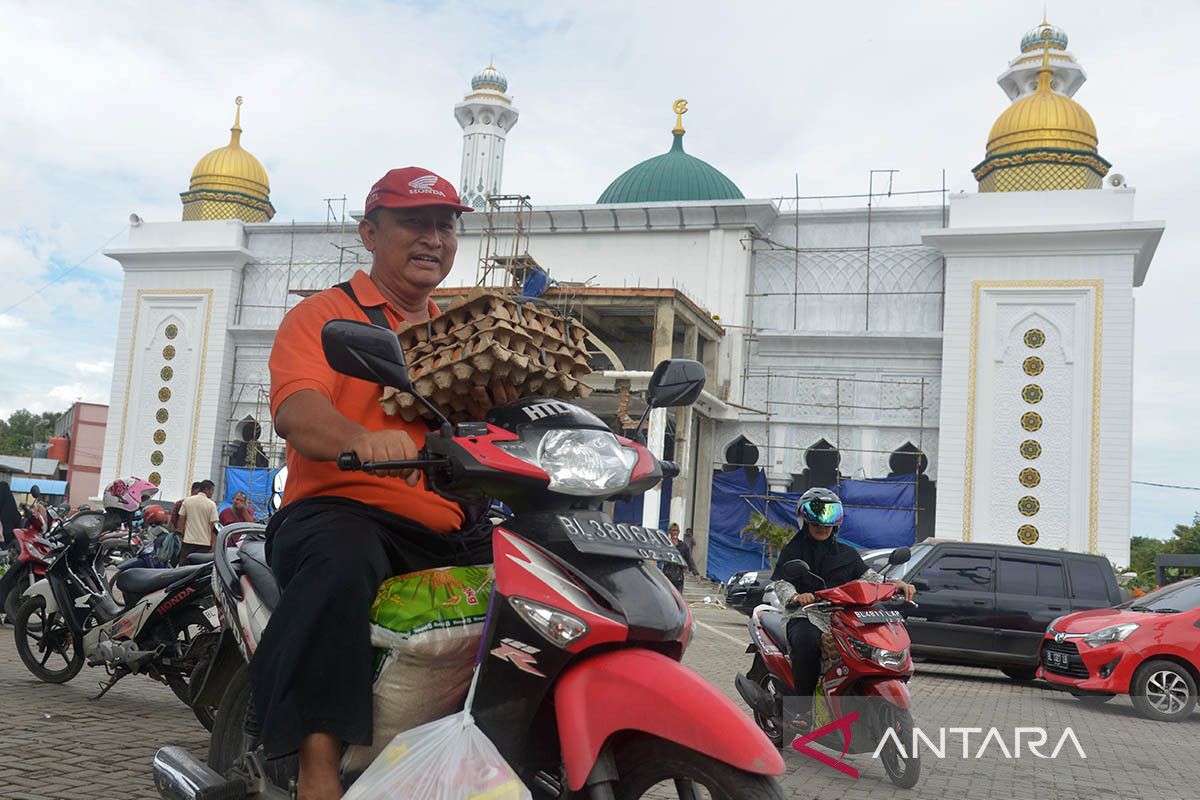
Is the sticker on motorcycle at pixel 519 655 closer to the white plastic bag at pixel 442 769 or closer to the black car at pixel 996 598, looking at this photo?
the white plastic bag at pixel 442 769

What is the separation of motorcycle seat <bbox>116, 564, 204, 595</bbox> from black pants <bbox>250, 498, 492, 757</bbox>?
117 inches

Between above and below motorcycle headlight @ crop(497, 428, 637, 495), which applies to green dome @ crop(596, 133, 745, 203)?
above

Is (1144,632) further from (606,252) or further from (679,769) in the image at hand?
(606,252)

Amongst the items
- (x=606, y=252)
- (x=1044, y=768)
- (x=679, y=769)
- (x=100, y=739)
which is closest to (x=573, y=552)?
(x=679, y=769)

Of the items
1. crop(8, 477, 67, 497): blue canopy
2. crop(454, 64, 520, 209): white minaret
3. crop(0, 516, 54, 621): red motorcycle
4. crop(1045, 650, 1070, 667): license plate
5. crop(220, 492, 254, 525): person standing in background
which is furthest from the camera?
crop(8, 477, 67, 497): blue canopy

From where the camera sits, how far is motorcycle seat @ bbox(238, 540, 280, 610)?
279cm

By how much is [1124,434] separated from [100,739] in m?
21.8

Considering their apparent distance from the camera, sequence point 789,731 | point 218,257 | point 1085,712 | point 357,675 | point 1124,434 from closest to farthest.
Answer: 1. point 357,675
2. point 789,731
3. point 1085,712
4. point 1124,434
5. point 218,257

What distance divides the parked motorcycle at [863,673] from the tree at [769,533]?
51.0 feet

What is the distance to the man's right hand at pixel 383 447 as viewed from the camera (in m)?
2.27

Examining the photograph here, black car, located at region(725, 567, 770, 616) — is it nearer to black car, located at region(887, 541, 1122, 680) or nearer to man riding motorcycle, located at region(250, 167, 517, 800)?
black car, located at region(887, 541, 1122, 680)

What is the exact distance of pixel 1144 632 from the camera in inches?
356

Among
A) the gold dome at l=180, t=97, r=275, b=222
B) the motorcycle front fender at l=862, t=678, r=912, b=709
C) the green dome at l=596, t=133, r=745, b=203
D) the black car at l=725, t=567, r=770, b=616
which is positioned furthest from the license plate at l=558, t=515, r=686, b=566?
the gold dome at l=180, t=97, r=275, b=222

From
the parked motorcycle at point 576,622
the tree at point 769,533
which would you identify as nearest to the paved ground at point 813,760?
the parked motorcycle at point 576,622
